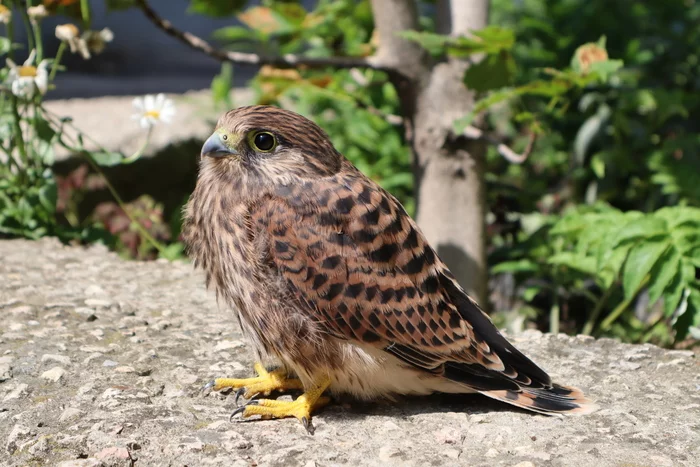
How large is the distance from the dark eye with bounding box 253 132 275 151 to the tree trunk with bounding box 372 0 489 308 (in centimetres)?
145

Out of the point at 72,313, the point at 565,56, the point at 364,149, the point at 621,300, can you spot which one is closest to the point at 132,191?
the point at 364,149

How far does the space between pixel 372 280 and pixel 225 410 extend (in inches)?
22.1

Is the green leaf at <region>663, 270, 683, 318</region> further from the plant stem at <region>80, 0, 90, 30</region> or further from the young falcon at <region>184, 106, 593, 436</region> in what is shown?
the plant stem at <region>80, 0, 90, 30</region>

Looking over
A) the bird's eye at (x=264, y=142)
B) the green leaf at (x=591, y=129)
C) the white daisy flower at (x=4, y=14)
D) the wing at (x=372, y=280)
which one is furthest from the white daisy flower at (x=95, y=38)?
the green leaf at (x=591, y=129)

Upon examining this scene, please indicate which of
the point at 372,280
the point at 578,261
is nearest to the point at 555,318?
the point at 578,261

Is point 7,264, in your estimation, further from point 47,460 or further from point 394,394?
point 394,394

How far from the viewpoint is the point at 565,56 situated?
422cm

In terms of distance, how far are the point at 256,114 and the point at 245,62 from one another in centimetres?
132

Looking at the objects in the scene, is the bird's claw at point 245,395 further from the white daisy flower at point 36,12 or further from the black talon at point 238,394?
the white daisy flower at point 36,12

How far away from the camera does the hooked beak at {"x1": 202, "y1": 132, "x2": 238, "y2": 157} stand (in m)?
2.17

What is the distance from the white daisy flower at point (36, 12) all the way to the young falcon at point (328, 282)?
136cm

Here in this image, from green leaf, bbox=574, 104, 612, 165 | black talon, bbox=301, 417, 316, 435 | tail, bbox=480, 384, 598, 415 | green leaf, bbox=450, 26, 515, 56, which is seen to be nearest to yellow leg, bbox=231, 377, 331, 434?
black talon, bbox=301, 417, 316, 435

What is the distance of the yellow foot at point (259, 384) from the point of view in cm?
227

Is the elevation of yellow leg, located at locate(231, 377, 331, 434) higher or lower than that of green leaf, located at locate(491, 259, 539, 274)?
lower
